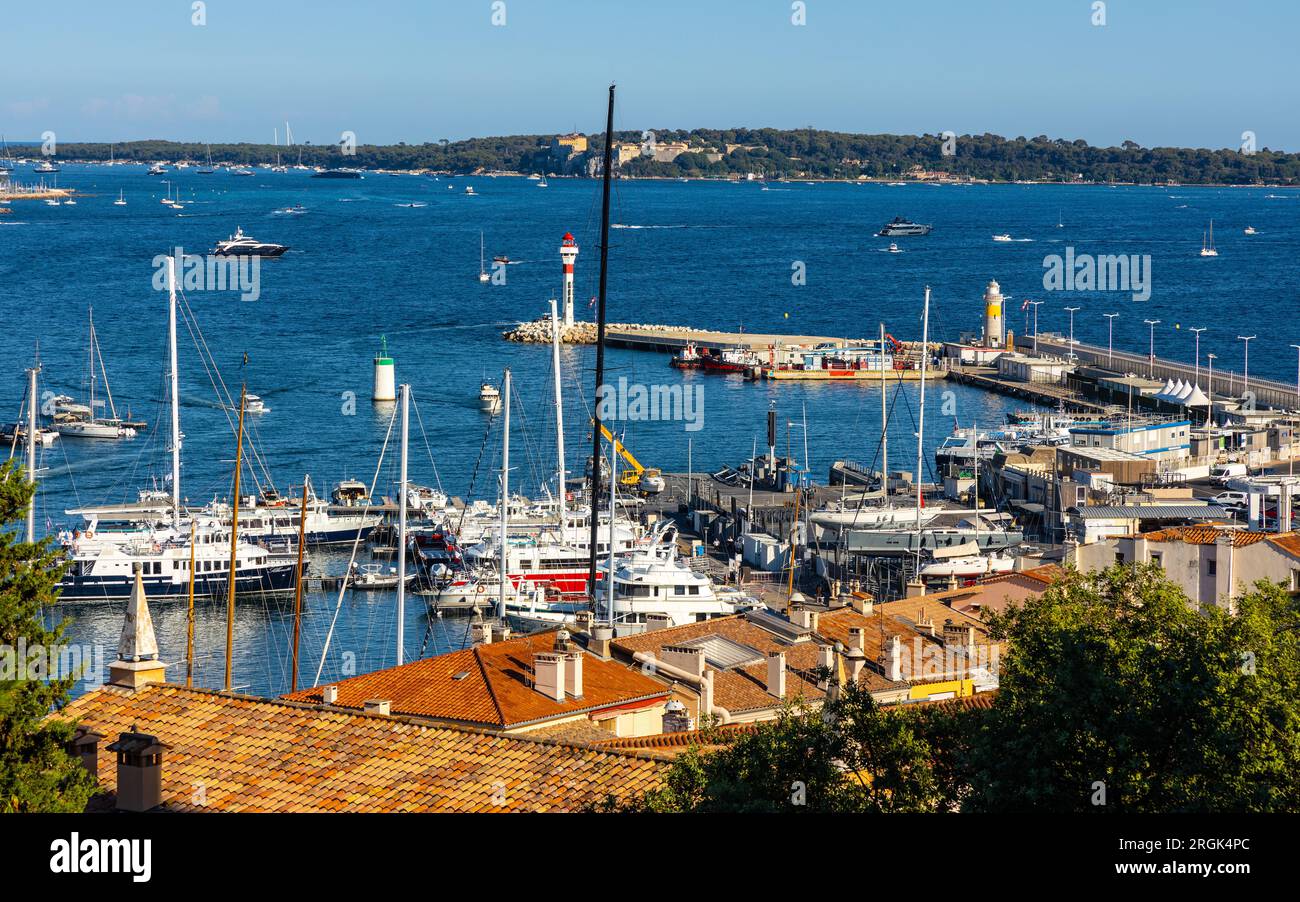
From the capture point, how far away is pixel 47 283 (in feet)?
372

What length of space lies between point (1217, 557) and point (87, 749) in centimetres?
1618

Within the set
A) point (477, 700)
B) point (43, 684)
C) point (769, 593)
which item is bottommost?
point (769, 593)

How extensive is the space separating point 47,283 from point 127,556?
80674mm

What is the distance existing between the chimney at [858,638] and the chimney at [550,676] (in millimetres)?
4643

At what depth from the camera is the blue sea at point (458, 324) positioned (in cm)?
4931

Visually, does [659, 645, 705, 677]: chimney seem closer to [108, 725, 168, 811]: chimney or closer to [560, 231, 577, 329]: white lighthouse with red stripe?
[108, 725, 168, 811]: chimney

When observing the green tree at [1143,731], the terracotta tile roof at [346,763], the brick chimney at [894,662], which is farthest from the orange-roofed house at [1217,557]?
the green tree at [1143,731]

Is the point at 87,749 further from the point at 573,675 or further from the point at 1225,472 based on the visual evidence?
the point at 1225,472

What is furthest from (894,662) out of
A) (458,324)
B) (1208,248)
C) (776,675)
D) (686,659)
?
(1208,248)

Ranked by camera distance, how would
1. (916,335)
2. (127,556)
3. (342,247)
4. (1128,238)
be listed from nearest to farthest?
(127,556), (916,335), (342,247), (1128,238)

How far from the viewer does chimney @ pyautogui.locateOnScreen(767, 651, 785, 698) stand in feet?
62.9
